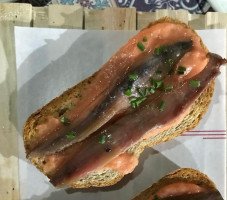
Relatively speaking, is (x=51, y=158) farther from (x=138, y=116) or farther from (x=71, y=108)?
(x=138, y=116)

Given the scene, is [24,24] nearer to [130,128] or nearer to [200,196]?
[130,128]

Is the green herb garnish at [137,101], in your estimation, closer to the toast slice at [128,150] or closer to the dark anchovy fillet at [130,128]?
the dark anchovy fillet at [130,128]

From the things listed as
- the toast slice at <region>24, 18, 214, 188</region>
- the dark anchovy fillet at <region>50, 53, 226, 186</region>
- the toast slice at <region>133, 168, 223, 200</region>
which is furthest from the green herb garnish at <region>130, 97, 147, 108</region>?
the toast slice at <region>133, 168, 223, 200</region>

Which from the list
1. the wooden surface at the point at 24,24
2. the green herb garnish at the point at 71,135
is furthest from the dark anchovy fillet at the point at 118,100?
the wooden surface at the point at 24,24

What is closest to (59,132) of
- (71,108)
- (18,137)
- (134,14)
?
(71,108)

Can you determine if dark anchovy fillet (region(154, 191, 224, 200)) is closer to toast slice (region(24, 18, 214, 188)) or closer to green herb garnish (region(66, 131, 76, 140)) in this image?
toast slice (region(24, 18, 214, 188))
